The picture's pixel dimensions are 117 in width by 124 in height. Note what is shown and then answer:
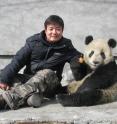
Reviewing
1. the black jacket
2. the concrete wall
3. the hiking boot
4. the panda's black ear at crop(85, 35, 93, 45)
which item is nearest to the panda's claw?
the hiking boot

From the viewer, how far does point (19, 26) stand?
21.9 ft

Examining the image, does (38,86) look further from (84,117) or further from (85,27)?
(85,27)

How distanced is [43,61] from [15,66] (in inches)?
11.3

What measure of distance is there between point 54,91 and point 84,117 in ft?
2.44

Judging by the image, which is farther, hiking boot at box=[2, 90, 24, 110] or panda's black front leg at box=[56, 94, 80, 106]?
panda's black front leg at box=[56, 94, 80, 106]

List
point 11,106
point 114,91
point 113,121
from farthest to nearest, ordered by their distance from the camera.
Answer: point 114,91 → point 11,106 → point 113,121

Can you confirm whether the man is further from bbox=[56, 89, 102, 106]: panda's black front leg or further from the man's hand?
bbox=[56, 89, 102, 106]: panda's black front leg

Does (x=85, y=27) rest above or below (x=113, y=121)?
above

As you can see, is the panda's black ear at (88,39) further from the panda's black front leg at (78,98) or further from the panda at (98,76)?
the panda's black front leg at (78,98)

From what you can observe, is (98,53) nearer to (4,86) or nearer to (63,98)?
(63,98)

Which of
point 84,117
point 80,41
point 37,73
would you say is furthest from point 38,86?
point 80,41

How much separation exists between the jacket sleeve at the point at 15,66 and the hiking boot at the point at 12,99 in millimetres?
282

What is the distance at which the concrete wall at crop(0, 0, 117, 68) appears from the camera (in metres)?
6.50

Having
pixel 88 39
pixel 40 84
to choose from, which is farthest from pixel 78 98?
pixel 88 39
